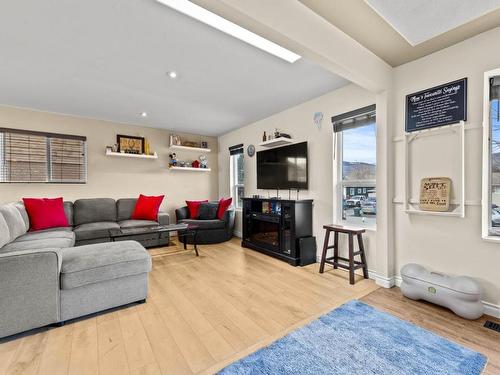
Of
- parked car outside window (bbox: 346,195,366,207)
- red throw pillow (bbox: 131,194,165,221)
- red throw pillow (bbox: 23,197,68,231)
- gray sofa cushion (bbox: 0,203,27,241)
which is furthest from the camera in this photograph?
red throw pillow (bbox: 131,194,165,221)

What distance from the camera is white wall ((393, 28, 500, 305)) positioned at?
1965 millimetres

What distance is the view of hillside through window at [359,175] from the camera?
2836mm

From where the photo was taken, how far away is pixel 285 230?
3.38m

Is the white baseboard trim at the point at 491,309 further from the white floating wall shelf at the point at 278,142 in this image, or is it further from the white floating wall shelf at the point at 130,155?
the white floating wall shelf at the point at 130,155

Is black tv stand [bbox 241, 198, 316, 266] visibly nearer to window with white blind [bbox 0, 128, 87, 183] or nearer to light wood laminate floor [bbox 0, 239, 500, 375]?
light wood laminate floor [bbox 0, 239, 500, 375]

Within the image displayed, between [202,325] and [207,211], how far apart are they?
3.02 m

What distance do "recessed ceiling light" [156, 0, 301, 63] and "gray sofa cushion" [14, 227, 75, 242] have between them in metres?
3.07

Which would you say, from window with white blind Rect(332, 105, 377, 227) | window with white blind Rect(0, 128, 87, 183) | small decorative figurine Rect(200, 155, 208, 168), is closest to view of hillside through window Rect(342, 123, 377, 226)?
window with white blind Rect(332, 105, 377, 227)

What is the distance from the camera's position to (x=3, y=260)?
158 cm

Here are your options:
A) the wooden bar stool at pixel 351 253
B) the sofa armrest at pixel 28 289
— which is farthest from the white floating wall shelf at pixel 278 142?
the sofa armrest at pixel 28 289

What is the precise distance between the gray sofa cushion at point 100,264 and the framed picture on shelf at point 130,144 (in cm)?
281

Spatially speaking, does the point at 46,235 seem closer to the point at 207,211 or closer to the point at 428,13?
the point at 207,211

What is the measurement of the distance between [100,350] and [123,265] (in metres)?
0.65

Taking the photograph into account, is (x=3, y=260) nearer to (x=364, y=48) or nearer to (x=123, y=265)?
(x=123, y=265)
